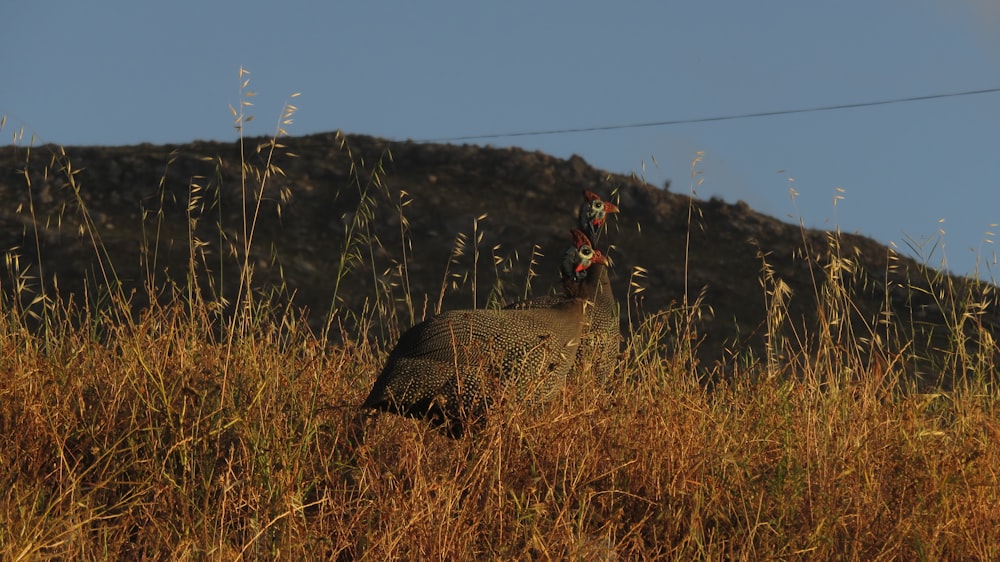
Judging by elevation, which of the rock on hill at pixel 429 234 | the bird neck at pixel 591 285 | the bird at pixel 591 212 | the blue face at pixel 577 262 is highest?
the bird at pixel 591 212

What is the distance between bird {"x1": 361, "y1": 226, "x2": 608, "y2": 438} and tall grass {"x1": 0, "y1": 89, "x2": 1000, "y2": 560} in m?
0.13

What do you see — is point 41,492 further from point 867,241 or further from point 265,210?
point 265,210

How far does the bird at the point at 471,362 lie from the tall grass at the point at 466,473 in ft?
0.43

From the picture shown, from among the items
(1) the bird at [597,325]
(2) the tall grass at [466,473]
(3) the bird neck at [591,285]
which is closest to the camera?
(2) the tall grass at [466,473]

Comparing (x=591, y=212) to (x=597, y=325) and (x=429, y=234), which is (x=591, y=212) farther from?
(x=429, y=234)

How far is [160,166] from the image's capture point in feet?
70.2

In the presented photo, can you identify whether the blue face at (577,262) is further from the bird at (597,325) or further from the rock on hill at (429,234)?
the rock on hill at (429,234)

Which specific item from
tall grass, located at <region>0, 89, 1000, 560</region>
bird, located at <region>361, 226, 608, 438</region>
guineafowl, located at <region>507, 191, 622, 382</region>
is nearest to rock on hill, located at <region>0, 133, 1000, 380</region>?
guineafowl, located at <region>507, 191, 622, 382</region>

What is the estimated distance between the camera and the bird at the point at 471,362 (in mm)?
4406

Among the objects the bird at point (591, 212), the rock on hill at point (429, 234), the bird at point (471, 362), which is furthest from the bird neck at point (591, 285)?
the rock on hill at point (429, 234)

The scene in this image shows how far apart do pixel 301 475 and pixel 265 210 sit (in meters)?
17.9

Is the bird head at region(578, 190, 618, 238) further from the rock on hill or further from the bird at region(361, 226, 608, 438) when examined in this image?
the rock on hill

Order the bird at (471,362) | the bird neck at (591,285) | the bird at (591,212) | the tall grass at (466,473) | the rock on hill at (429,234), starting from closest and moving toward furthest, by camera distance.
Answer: the tall grass at (466,473)
the bird at (471,362)
the bird neck at (591,285)
the bird at (591,212)
the rock on hill at (429,234)

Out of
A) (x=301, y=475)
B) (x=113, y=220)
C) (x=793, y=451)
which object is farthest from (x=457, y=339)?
(x=113, y=220)
